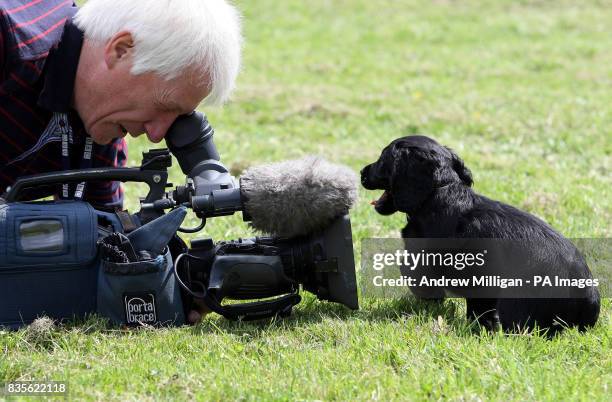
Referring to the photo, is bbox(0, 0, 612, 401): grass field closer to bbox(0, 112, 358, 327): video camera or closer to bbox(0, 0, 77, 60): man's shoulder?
bbox(0, 112, 358, 327): video camera

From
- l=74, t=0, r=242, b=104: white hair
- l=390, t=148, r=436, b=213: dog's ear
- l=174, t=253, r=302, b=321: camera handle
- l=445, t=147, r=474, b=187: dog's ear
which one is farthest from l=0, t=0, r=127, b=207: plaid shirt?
l=445, t=147, r=474, b=187: dog's ear

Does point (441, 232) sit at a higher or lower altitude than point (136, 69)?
lower

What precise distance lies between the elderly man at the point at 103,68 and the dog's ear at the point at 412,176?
87 centimetres

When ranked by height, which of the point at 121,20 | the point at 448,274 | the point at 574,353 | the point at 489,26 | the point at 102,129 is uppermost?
the point at 489,26

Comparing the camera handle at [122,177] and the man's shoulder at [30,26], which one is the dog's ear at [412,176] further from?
the man's shoulder at [30,26]

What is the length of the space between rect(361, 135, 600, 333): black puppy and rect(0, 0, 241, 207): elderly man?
35.4 inches

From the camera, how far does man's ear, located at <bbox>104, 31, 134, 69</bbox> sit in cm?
328

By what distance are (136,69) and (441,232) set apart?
1.45 m

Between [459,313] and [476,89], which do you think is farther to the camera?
[476,89]

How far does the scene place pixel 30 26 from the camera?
328cm

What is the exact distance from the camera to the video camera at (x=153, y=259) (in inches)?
123

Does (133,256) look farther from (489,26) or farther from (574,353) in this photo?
(489,26)

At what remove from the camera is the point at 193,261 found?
343 centimetres

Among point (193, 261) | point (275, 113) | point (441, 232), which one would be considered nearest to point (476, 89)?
point (275, 113)
